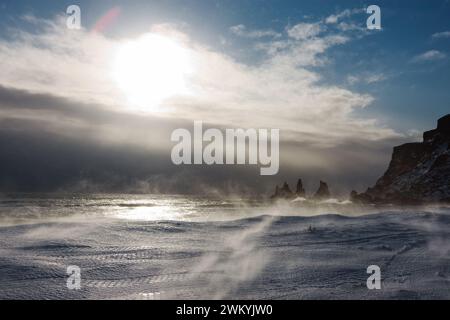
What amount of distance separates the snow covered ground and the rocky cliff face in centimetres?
7966

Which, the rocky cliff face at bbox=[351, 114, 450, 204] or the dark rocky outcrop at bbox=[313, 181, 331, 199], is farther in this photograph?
the dark rocky outcrop at bbox=[313, 181, 331, 199]

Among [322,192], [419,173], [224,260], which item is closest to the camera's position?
[224,260]

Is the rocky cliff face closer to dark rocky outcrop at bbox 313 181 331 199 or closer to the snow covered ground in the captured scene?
dark rocky outcrop at bbox 313 181 331 199

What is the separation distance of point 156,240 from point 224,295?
6.59 m

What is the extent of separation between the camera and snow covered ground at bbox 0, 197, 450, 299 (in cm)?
723

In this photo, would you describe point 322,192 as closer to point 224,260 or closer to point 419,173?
point 419,173

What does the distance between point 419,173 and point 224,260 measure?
104646 mm

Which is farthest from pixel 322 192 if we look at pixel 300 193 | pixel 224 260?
pixel 224 260

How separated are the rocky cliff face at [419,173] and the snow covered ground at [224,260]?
261ft

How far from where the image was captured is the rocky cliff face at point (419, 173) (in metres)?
87.2

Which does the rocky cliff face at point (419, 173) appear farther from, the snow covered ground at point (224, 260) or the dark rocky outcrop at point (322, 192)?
the snow covered ground at point (224, 260)

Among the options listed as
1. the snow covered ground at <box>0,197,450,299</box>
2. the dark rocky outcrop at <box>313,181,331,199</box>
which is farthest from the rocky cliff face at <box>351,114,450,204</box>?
the snow covered ground at <box>0,197,450,299</box>

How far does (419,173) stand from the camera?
99875 millimetres
